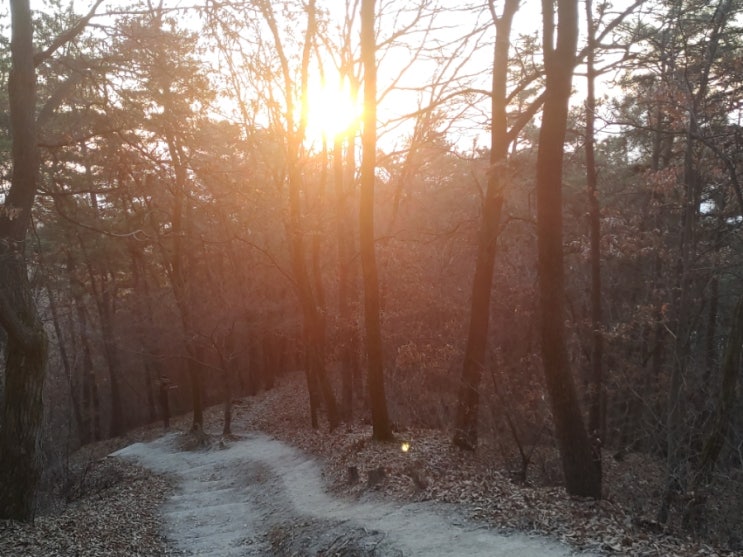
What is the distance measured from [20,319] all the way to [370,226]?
664cm

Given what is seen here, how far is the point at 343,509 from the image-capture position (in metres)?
10.2

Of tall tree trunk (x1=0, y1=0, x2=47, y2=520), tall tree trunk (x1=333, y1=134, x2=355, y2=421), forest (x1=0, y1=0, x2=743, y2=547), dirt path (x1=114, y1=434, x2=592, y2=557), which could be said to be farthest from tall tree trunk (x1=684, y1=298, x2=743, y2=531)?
tall tree trunk (x1=0, y1=0, x2=47, y2=520)

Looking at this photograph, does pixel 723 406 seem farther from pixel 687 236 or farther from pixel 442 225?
pixel 442 225

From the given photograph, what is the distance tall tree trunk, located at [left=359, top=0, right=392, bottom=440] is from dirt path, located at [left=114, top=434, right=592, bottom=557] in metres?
1.85

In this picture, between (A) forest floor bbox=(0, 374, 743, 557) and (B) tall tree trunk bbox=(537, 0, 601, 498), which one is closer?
(A) forest floor bbox=(0, 374, 743, 557)

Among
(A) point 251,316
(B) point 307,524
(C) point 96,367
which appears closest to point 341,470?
(B) point 307,524

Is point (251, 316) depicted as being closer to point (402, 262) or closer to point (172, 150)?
point (402, 262)

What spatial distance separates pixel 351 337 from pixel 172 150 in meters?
9.46

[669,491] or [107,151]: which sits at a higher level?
[107,151]

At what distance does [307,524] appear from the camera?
990 cm

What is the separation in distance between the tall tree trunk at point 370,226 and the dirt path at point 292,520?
6.07 ft

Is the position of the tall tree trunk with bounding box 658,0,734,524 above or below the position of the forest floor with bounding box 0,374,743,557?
above

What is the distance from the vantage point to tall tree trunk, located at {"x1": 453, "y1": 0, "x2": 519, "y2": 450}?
12.7 meters

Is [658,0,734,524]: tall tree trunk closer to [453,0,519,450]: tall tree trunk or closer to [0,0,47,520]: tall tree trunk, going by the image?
[453,0,519,450]: tall tree trunk
